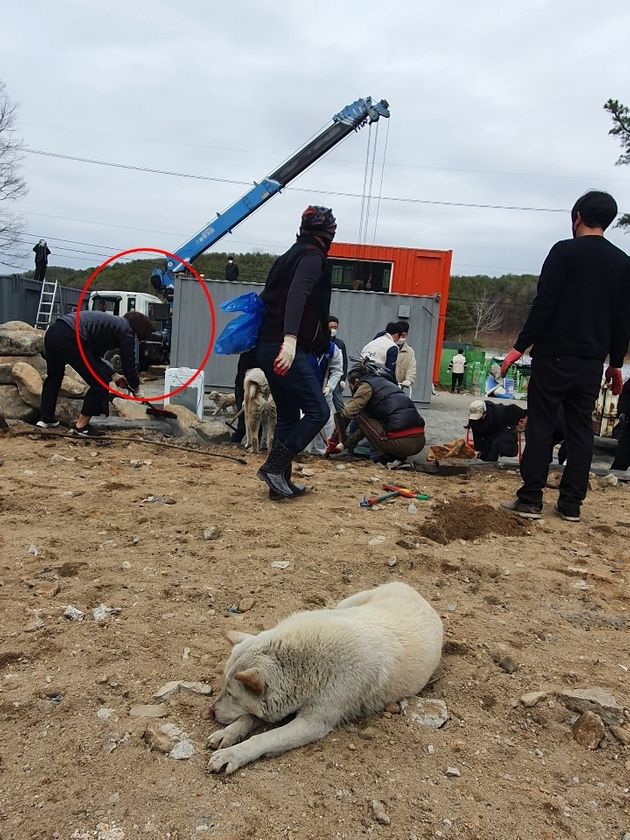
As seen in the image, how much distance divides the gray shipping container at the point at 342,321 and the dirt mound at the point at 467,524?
34.3 ft

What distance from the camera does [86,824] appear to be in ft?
5.37

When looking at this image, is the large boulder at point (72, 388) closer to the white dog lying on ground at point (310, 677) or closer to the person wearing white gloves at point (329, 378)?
the person wearing white gloves at point (329, 378)

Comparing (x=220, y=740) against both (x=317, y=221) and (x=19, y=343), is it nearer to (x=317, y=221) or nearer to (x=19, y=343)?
(x=317, y=221)

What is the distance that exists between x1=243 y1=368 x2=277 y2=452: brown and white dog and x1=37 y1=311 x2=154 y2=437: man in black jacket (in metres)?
1.47

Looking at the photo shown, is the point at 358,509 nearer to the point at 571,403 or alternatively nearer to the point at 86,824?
the point at 571,403

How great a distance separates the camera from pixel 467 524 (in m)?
4.45

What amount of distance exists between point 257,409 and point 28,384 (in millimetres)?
3454

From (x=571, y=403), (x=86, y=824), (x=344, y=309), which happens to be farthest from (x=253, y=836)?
(x=344, y=309)

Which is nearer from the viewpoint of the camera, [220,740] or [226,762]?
[226,762]

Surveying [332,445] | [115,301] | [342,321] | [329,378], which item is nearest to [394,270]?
[342,321]

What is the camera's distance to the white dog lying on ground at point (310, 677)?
6.60 feet

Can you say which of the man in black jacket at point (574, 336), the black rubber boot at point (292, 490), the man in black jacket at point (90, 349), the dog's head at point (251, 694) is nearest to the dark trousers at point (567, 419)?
the man in black jacket at point (574, 336)

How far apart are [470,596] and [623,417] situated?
5.85m

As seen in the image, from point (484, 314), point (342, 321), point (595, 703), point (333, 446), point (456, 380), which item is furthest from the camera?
point (484, 314)
